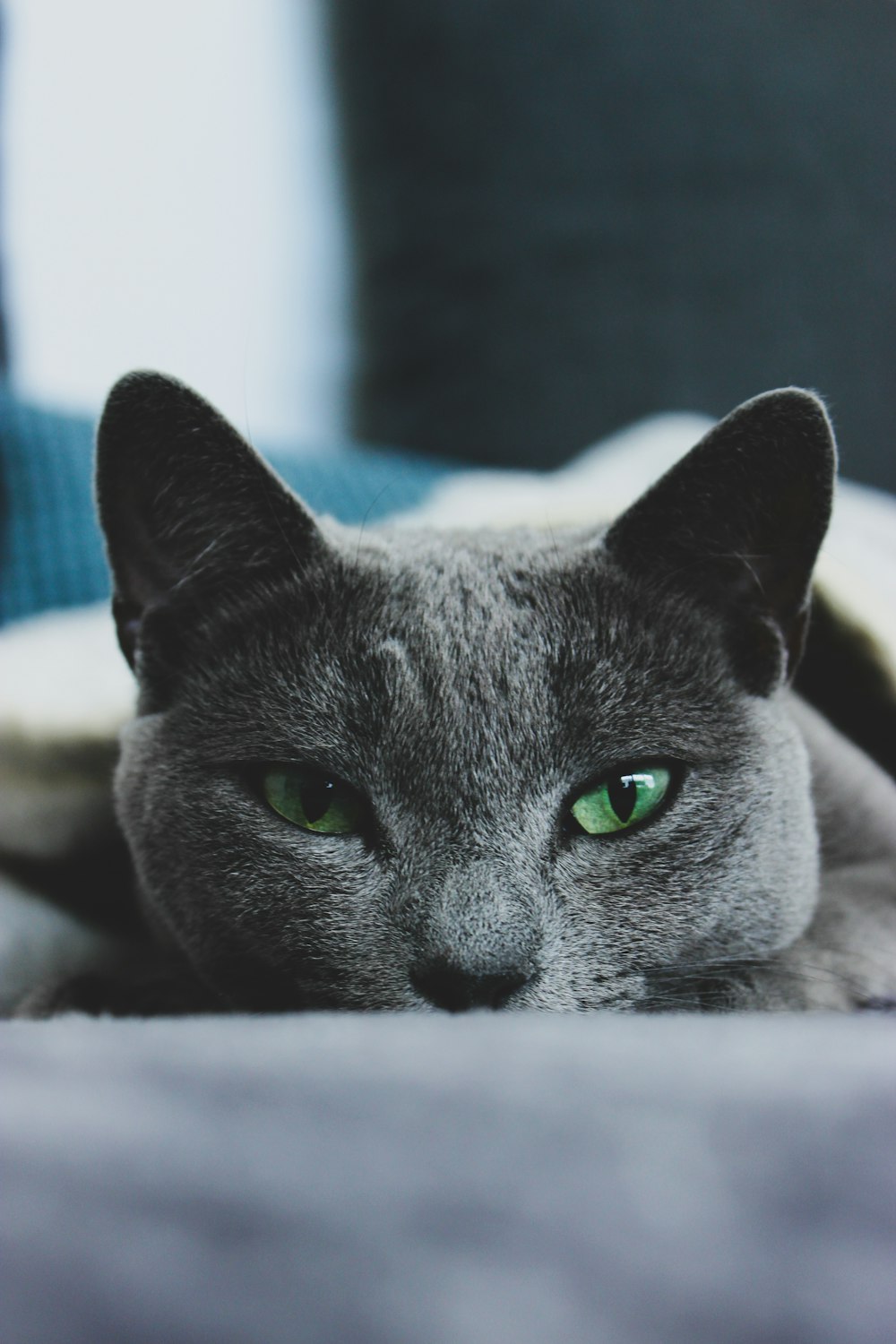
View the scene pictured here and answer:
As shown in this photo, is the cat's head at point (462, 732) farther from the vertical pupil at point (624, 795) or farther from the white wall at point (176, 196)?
the white wall at point (176, 196)

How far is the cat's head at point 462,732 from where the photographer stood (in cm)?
59

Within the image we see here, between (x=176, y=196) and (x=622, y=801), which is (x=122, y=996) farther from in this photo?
(x=176, y=196)

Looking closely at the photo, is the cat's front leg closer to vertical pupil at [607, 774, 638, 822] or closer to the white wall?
vertical pupil at [607, 774, 638, 822]

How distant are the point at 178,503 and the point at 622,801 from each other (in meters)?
0.35

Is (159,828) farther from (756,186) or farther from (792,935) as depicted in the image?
(756,186)

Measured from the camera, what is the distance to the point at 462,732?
0.60 metres

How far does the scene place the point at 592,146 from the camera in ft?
6.23

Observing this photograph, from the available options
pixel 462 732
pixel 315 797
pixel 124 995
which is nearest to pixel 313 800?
pixel 315 797

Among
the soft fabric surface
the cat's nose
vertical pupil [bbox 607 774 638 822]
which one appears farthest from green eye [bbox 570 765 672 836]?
the soft fabric surface

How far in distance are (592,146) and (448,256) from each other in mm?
316

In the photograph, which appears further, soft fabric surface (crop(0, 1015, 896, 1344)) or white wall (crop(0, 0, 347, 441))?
white wall (crop(0, 0, 347, 441))

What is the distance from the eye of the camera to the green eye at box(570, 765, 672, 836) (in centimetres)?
63

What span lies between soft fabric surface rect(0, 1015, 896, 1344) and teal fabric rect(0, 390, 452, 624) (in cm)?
88

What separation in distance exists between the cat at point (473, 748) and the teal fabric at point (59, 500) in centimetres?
49
